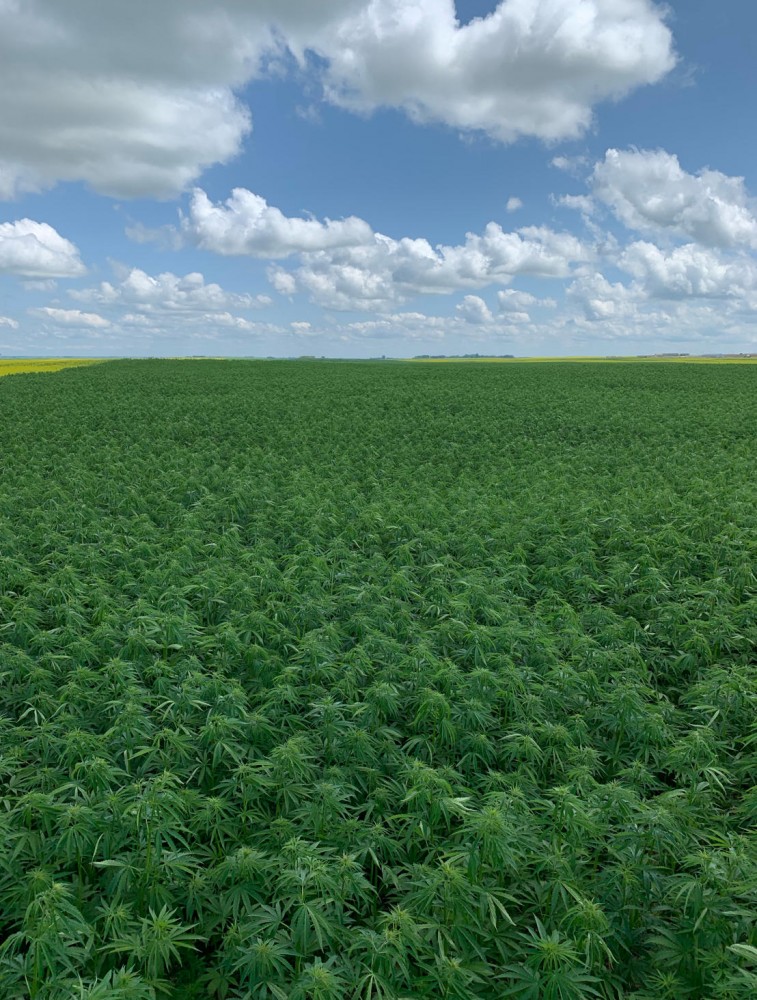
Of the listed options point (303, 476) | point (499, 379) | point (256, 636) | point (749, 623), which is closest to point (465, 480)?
point (303, 476)

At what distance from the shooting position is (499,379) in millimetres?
51969

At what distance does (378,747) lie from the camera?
5527 mm

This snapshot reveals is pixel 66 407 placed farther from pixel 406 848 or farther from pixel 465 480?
pixel 406 848

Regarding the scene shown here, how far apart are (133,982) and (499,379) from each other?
52.1 meters

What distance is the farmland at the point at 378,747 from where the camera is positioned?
3701mm

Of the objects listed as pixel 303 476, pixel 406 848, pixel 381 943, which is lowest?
pixel 406 848

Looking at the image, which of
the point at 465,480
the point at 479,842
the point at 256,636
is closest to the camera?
the point at 479,842

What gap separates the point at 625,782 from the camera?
5.34 m

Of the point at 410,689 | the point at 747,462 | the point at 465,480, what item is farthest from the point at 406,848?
the point at 747,462

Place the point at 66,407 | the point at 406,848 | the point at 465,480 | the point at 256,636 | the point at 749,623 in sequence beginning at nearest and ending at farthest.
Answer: the point at 406,848
the point at 256,636
the point at 749,623
the point at 465,480
the point at 66,407

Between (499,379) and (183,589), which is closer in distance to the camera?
(183,589)

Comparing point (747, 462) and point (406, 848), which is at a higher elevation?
point (747, 462)

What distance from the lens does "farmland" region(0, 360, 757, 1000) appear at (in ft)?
12.1

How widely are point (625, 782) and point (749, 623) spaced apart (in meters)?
4.00
